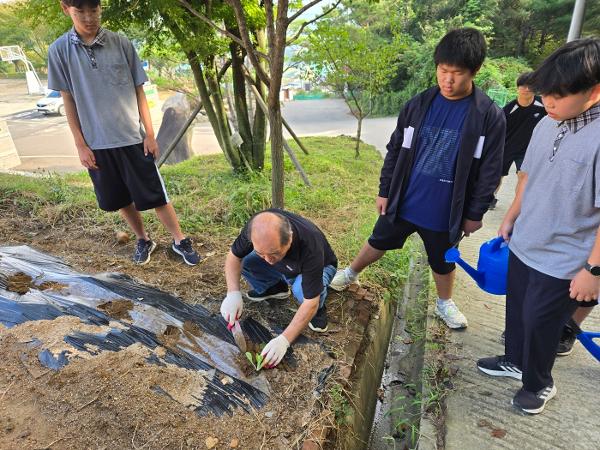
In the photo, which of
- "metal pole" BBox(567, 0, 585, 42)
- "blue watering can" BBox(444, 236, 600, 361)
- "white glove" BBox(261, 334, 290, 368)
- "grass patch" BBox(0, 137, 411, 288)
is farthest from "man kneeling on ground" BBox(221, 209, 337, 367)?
"metal pole" BBox(567, 0, 585, 42)

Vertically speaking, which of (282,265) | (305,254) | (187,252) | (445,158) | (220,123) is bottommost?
(187,252)

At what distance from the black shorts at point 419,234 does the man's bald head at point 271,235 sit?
2.49 ft

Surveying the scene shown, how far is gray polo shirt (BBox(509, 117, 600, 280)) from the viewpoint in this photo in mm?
1340

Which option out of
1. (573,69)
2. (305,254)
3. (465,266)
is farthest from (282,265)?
(573,69)

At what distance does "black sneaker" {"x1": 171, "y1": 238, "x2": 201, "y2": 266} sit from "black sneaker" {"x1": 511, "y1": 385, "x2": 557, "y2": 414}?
2.15 m

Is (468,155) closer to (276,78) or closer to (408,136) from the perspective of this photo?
(408,136)

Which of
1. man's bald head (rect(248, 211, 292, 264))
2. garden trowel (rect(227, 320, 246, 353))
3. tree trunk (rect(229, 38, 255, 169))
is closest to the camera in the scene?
man's bald head (rect(248, 211, 292, 264))

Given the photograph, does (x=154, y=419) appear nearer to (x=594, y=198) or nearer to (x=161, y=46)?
(x=594, y=198)

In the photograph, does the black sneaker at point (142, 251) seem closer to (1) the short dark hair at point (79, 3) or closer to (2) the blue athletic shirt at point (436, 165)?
(1) the short dark hair at point (79, 3)

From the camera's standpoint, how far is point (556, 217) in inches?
57.9

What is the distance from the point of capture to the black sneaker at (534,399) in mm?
1845

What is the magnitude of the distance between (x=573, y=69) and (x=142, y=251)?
2.67m

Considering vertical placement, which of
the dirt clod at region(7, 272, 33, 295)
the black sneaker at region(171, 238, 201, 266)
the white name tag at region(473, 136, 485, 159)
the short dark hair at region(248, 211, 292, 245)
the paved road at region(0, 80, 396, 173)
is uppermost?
the white name tag at region(473, 136, 485, 159)

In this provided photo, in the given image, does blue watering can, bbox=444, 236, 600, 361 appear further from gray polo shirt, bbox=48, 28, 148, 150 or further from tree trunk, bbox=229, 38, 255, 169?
tree trunk, bbox=229, 38, 255, 169
